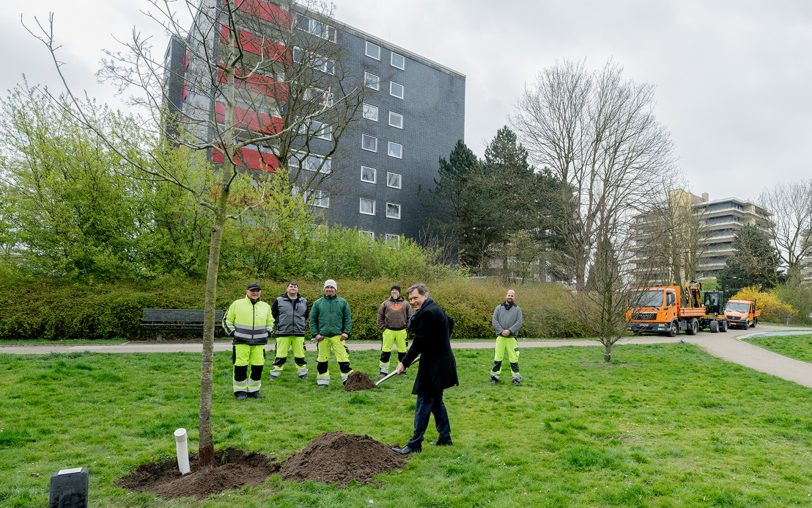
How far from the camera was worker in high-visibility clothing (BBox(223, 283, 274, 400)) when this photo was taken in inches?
337

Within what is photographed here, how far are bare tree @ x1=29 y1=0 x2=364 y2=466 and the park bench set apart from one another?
137 inches

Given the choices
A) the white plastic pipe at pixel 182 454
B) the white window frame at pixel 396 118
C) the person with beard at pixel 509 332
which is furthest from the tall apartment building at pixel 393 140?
the white plastic pipe at pixel 182 454

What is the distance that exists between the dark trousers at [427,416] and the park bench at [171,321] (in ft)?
38.6

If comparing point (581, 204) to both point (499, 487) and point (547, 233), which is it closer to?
point (547, 233)

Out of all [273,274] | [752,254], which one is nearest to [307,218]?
[273,274]

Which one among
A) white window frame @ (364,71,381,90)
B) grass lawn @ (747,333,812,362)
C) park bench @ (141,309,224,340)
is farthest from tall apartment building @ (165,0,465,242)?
grass lawn @ (747,333,812,362)

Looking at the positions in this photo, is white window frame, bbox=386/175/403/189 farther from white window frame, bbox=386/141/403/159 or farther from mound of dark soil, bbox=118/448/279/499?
mound of dark soil, bbox=118/448/279/499

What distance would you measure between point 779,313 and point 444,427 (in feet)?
183

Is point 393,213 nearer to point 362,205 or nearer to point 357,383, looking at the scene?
point 362,205

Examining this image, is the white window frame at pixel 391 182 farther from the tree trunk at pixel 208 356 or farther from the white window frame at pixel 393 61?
the tree trunk at pixel 208 356

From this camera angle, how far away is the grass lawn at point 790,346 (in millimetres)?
18067

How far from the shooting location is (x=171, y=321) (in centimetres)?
1614

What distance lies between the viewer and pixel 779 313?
49.6 metres

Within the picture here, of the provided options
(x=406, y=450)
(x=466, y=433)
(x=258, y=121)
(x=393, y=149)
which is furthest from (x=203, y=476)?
(x=393, y=149)
